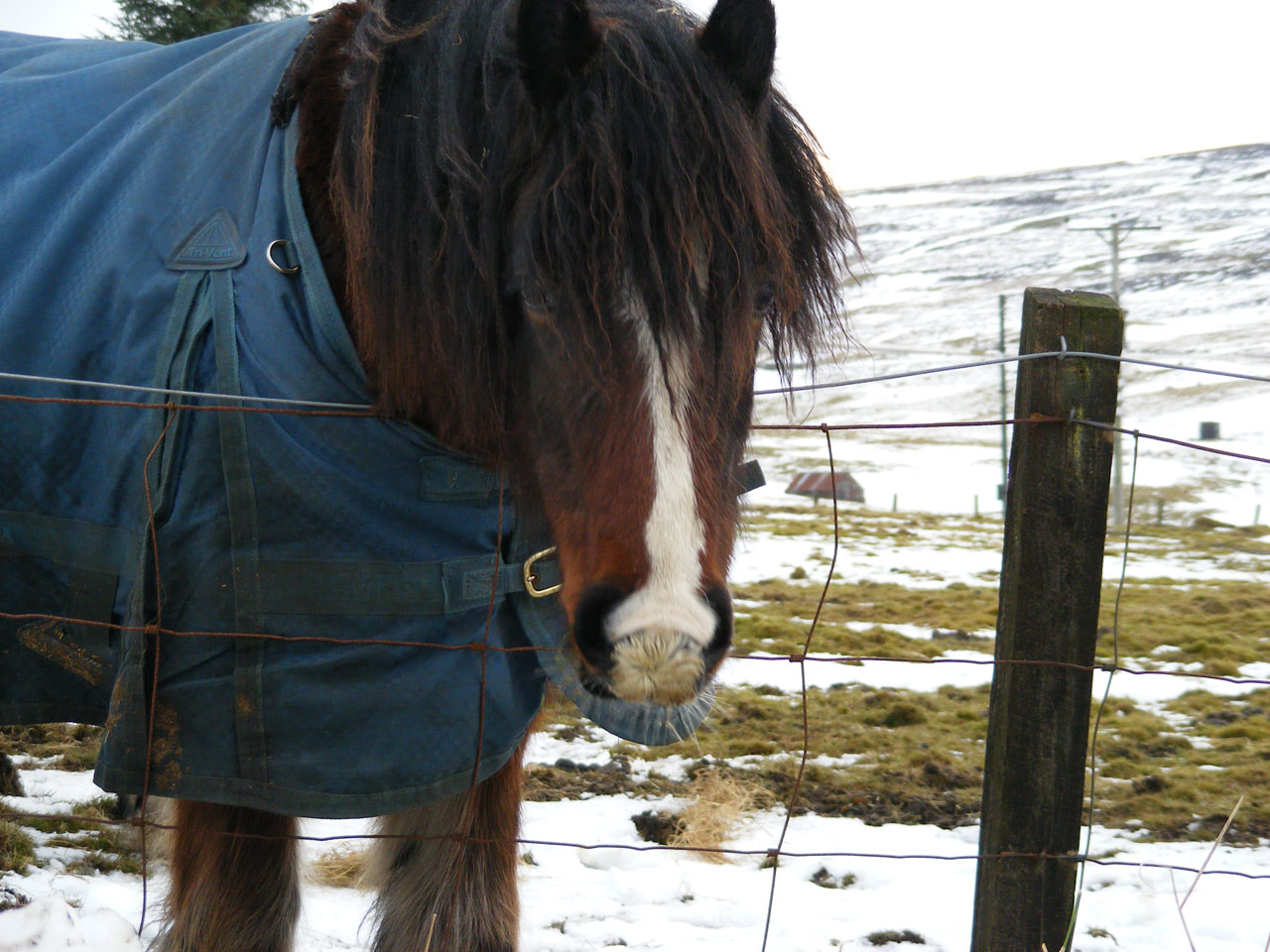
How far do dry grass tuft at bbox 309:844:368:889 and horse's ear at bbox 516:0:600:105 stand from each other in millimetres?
2541

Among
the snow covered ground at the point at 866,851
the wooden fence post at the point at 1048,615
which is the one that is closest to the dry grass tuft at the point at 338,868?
the snow covered ground at the point at 866,851

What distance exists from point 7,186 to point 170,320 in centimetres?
67

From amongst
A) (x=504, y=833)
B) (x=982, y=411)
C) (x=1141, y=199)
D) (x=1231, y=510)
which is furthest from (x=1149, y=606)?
(x=1141, y=199)

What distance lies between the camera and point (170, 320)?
72.3 inches

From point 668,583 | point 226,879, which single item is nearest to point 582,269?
point 668,583

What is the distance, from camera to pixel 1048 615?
202 centimetres

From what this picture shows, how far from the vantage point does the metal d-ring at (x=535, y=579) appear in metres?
1.88

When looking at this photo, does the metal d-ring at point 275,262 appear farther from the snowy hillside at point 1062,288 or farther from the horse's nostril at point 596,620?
the snowy hillside at point 1062,288

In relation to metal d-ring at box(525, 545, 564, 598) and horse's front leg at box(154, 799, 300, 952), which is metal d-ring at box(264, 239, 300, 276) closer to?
metal d-ring at box(525, 545, 564, 598)

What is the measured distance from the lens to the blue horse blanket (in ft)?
5.87

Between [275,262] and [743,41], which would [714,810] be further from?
[743,41]

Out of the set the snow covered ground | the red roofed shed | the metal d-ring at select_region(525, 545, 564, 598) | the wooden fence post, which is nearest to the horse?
the metal d-ring at select_region(525, 545, 564, 598)

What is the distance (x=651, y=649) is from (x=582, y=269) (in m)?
0.55

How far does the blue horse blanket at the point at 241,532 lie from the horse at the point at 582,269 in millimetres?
98
